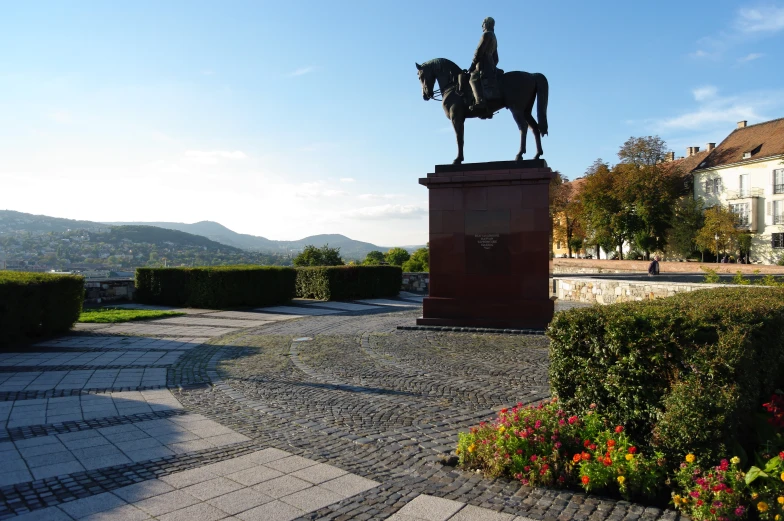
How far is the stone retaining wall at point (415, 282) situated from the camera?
25766 mm

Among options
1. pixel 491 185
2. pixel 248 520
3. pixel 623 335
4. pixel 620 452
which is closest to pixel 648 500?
pixel 620 452

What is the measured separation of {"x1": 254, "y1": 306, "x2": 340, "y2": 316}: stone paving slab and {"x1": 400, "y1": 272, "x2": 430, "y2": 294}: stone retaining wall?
351 inches

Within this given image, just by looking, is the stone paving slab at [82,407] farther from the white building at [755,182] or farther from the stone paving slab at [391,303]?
the white building at [755,182]

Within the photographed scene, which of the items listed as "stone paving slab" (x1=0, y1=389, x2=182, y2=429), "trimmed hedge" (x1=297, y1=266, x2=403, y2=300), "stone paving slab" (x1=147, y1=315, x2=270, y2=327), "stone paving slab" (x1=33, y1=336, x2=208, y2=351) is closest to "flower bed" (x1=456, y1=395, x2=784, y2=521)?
"stone paving slab" (x1=0, y1=389, x2=182, y2=429)

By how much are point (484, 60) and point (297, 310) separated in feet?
31.2

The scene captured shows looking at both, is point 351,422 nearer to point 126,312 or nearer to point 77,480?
point 77,480

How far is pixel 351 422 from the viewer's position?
5.25 m

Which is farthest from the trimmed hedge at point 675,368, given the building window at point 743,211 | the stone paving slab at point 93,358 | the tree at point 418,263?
the building window at point 743,211

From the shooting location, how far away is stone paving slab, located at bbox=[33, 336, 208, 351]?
32.3ft

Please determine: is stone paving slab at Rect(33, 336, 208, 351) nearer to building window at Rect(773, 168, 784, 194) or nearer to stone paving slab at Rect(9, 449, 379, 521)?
stone paving slab at Rect(9, 449, 379, 521)

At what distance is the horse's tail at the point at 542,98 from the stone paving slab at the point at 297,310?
26.6 ft

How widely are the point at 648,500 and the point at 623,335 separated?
3.66 ft

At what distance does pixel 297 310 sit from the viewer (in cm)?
1695

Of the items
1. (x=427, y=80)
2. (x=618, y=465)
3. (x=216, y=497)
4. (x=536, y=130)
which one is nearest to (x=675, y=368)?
(x=618, y=465)
